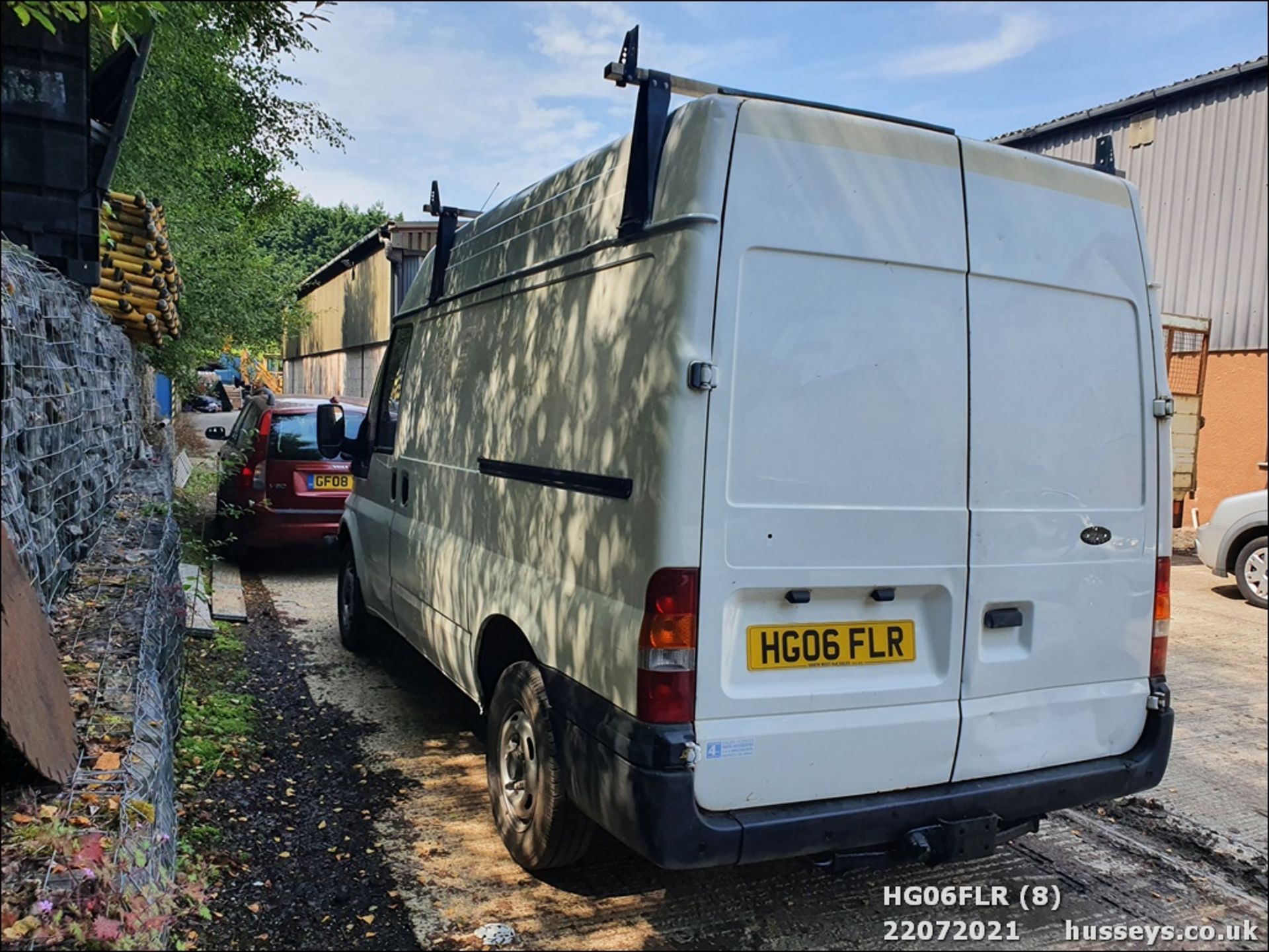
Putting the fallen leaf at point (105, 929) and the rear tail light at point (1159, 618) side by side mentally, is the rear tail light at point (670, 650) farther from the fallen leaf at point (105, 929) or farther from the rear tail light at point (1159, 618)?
the rear tail light at point (1159, 618)

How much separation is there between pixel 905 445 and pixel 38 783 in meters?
2.73

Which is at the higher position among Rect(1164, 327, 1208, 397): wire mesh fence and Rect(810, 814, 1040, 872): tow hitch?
Rect(1164, 327, 1208, 397): wire mesh fence

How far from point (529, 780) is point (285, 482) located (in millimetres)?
5762

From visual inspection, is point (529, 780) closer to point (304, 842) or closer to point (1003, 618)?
point (304, 842)

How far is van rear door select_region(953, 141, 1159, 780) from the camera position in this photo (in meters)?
2.99

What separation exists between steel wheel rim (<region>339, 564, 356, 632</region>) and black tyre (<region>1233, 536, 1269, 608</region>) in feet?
26.7

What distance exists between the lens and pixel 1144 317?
130 inches

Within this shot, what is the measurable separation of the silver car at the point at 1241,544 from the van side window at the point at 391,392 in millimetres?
7956

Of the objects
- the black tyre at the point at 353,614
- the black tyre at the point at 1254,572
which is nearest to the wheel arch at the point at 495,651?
the black tyre at the point at 353,614

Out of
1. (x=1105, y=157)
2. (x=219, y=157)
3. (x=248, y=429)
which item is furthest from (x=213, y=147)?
(x=1105, y=157)

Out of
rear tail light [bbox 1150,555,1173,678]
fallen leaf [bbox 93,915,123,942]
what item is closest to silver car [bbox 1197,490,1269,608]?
rear tail light [bbox 1150,555,1173,678]

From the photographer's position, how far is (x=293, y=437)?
27.5 ft

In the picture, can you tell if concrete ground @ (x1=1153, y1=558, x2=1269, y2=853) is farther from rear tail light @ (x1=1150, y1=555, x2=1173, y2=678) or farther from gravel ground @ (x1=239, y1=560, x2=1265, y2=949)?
rear tail light @ (x1=1150, y1=555, x2=1173, y2=678)

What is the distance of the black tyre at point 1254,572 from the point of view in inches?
336
